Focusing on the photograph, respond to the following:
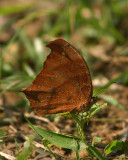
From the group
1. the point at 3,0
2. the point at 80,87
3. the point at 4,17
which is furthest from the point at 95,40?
the point at 3,0

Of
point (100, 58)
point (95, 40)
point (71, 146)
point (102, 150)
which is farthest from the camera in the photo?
point (95, 40)

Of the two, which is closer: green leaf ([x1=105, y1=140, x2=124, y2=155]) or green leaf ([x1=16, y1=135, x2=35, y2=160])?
green leaf ([x1=16, y1=135, x2=35, y2=160])

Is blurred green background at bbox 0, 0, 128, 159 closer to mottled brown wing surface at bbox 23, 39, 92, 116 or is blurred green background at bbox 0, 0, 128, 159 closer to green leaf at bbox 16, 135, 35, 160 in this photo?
mottled brown wing surface at bbox 23, 39, 92, 116

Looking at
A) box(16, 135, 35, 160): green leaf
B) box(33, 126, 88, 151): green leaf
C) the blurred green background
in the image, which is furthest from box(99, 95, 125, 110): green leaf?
box(16, 135, 35, 160): green leaf

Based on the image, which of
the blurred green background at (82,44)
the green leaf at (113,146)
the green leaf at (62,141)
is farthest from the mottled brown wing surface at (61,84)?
the blurred green background at (82,44)

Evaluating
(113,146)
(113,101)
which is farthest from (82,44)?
(113,146)

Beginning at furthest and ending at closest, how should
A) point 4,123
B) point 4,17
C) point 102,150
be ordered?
point 4,17 → point 4,123 → point 102,150

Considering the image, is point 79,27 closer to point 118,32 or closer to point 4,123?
point 118,32

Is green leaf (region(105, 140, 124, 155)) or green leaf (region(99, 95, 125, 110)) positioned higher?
green leaf (region(99, 95, 125, 110))

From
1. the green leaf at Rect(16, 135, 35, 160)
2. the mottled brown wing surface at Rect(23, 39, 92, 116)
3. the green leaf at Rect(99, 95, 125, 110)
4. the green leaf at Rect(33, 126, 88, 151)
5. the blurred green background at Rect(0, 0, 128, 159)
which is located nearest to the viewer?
the green leaf at Rect(16, 135, 35, 160)
